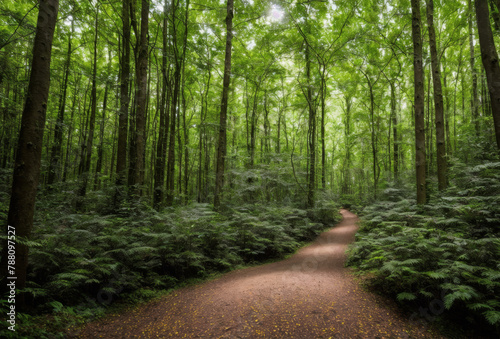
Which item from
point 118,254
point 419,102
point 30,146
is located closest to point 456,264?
point 419,102

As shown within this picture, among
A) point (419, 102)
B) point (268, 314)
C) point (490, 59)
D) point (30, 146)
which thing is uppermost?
point (490, 59)

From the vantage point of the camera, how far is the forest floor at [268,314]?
356cm

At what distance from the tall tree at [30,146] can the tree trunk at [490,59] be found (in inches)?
367

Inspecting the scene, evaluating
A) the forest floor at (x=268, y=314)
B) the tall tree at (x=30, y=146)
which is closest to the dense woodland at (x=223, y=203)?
the tall tree at (x=30, y=146)

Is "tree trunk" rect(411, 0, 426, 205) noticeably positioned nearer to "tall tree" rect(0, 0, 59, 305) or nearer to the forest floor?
the forest floor

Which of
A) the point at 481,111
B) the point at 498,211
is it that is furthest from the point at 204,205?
the point at 481,111

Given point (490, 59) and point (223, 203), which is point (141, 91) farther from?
point (490, 59)

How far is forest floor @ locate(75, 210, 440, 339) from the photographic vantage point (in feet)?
11.7

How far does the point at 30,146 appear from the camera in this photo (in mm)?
3182

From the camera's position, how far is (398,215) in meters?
7.71

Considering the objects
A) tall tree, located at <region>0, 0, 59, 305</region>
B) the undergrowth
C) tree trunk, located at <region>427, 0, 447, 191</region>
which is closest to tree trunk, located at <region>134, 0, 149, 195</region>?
the undergrowth

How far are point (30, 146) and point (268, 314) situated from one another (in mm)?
4664

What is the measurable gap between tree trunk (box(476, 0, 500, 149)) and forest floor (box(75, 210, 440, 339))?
5249 millimetres

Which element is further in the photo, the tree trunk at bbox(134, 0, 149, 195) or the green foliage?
the tree trunk at bbox(134, 0, 149, 195)
